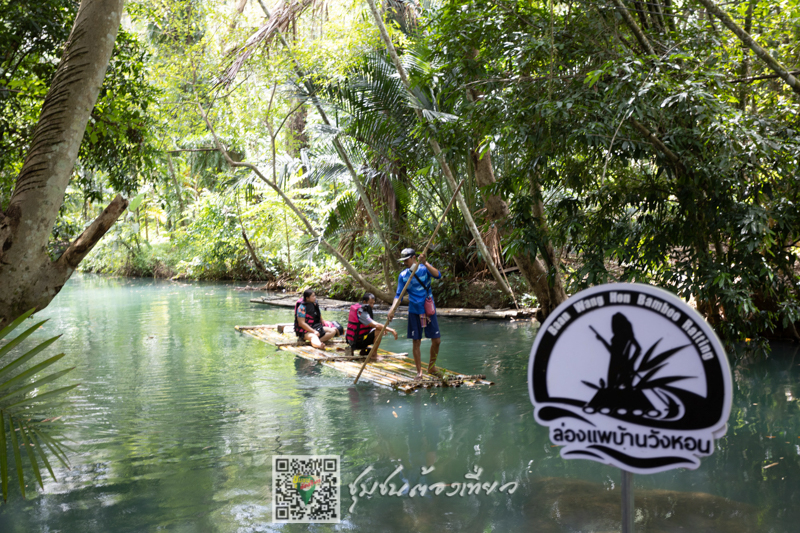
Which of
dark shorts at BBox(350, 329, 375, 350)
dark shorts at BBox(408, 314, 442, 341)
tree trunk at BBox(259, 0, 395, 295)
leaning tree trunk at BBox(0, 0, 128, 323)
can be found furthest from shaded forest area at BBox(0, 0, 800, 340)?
dark shorts at BBox(350, 329, 375, 350)

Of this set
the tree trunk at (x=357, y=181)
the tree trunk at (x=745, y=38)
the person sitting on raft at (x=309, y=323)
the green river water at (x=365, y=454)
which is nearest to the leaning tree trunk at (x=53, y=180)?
the green river water at (x=365, y=454)

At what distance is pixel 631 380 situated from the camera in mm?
1801

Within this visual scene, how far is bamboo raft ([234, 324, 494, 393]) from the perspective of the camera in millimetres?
7629

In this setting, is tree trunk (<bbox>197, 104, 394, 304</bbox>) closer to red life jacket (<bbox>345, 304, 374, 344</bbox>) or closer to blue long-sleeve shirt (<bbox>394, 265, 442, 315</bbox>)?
red life jacket (<bbox>345, 304, 374, 344</bbox>)

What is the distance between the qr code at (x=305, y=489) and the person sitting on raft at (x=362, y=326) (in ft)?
14.0

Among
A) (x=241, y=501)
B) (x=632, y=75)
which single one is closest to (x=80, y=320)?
(x=241, y=501)

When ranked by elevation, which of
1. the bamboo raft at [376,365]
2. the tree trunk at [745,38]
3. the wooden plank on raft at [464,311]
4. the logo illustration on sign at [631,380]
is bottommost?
the bamboo raft at [376,365]

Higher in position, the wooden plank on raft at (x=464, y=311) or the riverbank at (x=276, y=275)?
the riverbank at (x=276, y=275)

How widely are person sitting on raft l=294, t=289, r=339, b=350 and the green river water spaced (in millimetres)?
775

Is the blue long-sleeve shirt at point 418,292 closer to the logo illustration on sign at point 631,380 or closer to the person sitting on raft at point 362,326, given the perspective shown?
the person sitting on raft at point 362,326

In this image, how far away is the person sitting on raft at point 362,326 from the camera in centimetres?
934

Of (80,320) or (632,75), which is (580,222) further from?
(80,320)

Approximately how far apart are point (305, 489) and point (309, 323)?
20.3 ft

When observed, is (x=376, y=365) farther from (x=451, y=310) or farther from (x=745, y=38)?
(x=451, y=310)
